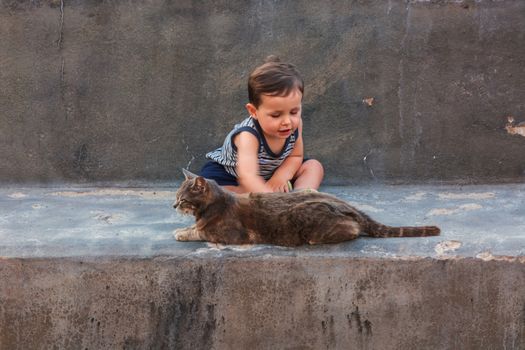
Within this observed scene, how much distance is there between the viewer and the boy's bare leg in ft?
12.2

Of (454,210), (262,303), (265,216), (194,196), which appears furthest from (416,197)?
(194,196)

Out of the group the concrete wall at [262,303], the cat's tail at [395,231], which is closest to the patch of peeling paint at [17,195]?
the concrete wall at [262,303]

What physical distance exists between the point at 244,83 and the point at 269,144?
0.77m

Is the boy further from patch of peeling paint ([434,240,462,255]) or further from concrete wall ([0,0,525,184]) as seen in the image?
patch of peeling paint ([434,240,462,255])

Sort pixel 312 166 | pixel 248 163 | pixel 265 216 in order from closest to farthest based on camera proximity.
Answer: pixel 265 216 < pixel 248 163 < pixel 312 166

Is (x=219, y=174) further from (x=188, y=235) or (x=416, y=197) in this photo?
(x=416, y=197)

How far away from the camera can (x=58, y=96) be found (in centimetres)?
430

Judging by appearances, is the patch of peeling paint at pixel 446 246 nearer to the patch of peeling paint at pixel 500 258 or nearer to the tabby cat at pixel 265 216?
the patch of peeling paint at pixel 500 258

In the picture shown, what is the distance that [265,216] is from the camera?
292 cm

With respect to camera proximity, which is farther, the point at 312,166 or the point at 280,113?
the point at 312,166

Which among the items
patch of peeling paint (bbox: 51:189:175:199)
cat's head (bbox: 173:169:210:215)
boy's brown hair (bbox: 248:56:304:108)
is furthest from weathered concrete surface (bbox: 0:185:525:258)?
boy's brown hair (bbox: 248:56:304:108)

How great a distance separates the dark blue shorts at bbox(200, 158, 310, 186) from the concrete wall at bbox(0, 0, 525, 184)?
52cm

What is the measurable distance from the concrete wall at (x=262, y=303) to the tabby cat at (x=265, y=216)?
0.44ft

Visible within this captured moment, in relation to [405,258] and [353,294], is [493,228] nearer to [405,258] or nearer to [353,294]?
[405,258]
